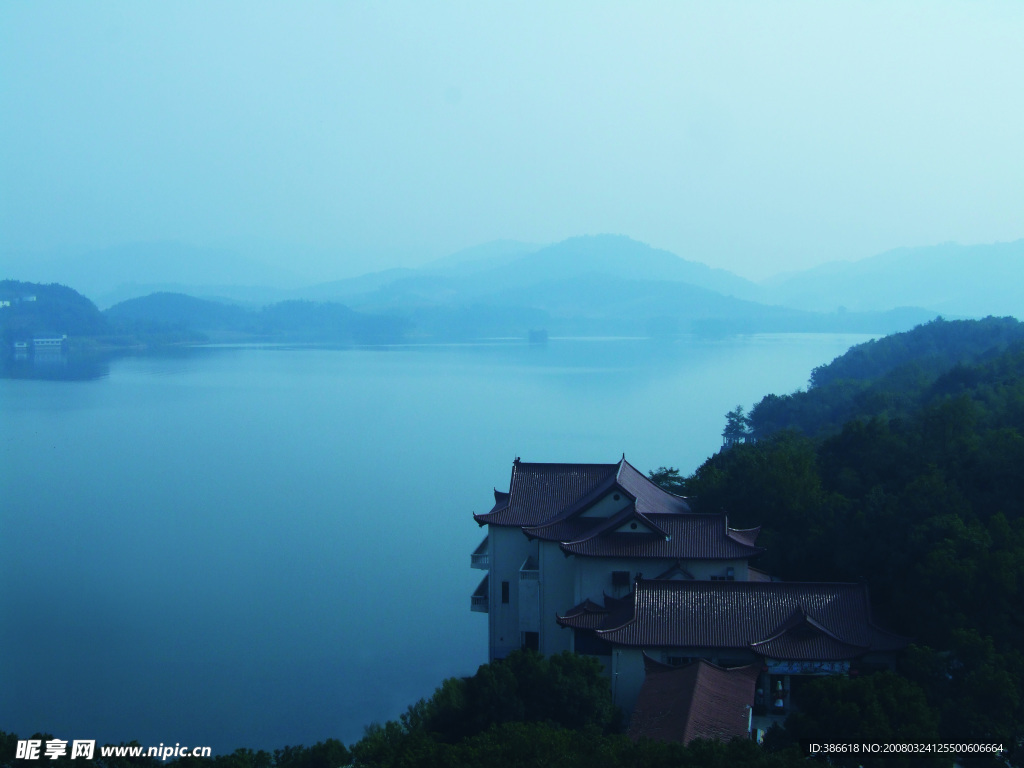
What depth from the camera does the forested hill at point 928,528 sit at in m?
4.45

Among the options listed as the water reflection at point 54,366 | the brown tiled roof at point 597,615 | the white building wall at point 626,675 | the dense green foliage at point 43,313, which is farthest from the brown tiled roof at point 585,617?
the dense green foliage at point 43,313

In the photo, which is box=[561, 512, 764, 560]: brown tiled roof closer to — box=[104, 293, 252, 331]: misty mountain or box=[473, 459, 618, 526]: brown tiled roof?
box=[473, 459, 618, 526]: brown tiled roof

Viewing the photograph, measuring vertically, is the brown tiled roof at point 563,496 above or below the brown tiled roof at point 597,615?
above

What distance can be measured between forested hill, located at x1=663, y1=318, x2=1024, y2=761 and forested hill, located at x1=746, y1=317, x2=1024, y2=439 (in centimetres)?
305

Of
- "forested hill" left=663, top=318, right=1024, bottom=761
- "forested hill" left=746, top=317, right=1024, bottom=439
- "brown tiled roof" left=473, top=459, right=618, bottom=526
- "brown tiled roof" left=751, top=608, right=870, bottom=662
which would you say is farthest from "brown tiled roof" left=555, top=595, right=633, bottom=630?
"forested hill" left=746, top=317, right=1024, bottom=439

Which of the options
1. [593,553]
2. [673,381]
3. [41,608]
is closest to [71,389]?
[673,381]

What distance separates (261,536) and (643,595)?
22.2 ft

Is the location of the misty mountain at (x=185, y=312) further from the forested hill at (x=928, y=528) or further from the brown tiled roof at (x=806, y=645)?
the brown tiled roof at (x=806, y=645)

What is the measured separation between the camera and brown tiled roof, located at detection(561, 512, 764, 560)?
5.76 m

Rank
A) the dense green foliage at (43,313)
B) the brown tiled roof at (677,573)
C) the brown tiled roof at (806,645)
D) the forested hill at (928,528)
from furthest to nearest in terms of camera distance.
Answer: the dense green foliage at (43,313) < the brown tiled roof at (677,573) < the brown tiled roof at (806,645) < the forested hill at (928,528)

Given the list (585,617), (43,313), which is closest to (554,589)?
(585,617)

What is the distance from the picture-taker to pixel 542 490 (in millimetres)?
6629

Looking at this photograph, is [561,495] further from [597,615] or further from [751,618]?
[751,618]

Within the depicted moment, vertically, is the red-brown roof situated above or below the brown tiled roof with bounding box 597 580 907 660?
above
